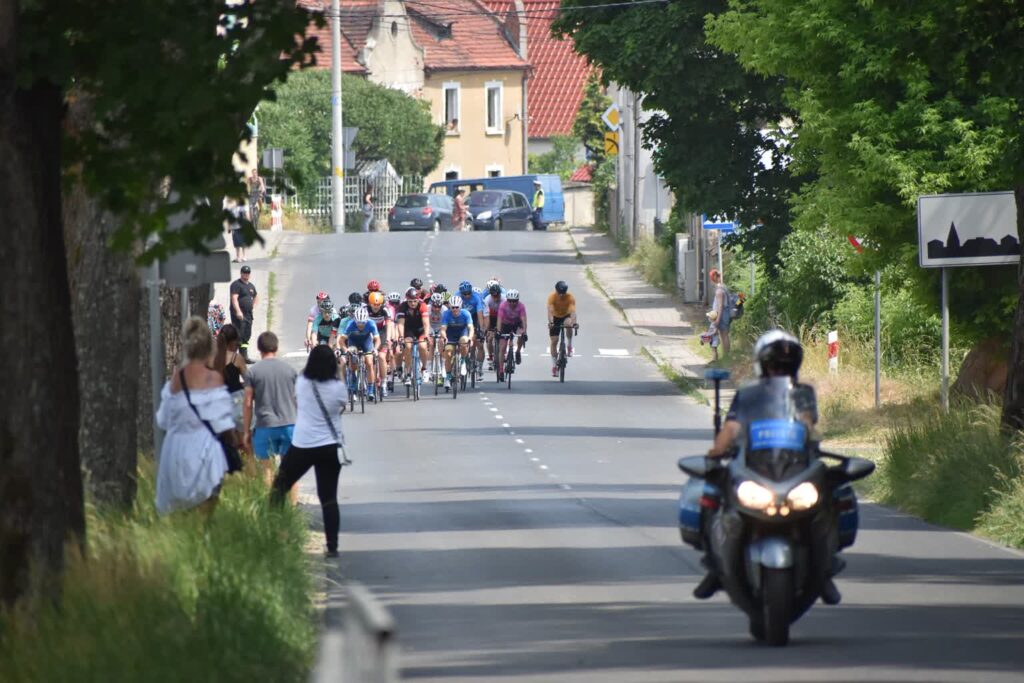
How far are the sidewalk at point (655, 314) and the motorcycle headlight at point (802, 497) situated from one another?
24170 millimetres

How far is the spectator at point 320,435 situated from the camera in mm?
15125

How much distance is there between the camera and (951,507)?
58.2ft

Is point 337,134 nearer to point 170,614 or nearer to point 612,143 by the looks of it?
point 612,143

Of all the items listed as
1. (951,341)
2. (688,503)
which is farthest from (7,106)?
(951,341)

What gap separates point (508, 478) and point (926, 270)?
5605 millimetres

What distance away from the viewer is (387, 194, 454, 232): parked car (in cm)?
7162

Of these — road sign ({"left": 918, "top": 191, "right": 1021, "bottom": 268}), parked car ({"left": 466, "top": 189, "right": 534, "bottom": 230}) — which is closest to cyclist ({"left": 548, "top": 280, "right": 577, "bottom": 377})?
road sign ({"left": 918, "top": 191, "right": 1021, "bottom": 268})

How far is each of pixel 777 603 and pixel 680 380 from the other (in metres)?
27.3

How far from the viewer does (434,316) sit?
37000 millimetres

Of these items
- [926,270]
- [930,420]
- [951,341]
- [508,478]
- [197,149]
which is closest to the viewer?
[197,149]

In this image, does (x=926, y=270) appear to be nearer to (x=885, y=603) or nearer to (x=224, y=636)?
(x=885, y=603)

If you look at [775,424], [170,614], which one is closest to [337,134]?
[775,424]

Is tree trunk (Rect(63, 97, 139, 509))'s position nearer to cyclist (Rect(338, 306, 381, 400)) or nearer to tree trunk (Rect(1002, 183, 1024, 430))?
tree trunk (Rect(1002, 183, 1024, 430))

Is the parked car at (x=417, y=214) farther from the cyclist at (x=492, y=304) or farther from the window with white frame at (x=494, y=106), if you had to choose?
the cyclist at (x=492, y=304)
